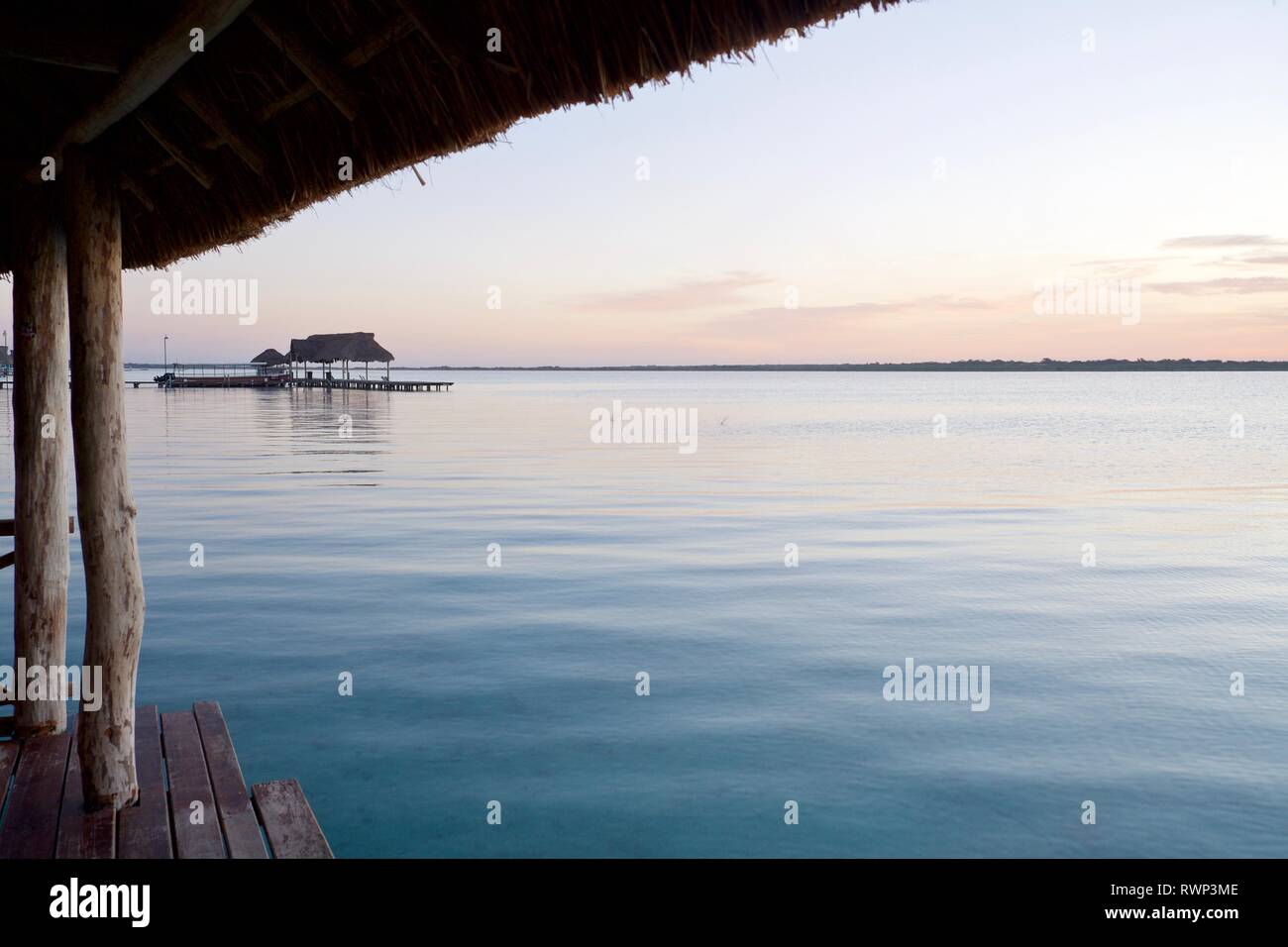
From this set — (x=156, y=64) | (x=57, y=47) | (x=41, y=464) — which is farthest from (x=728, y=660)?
(x=57, y=47)

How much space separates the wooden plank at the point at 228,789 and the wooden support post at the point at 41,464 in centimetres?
80

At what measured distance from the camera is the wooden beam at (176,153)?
14.4 ft

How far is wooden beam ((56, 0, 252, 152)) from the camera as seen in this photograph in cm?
342

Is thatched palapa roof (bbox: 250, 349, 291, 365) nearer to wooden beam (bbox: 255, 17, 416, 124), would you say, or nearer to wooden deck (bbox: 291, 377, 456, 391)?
wooden deck (bbox: 291, 377, 456, 391)

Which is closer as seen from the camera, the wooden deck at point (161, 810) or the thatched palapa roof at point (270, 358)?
the wooden deck at point (161, 810)

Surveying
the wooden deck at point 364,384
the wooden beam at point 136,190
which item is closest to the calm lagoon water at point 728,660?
the wooden beam at point 136,190

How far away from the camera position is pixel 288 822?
13.8ft

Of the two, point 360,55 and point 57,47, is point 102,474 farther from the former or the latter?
point 360,55

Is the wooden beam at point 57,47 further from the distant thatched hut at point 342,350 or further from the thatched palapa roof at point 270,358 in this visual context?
the thatched palapa roof at point 270,358

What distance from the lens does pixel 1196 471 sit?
26141 millimetres

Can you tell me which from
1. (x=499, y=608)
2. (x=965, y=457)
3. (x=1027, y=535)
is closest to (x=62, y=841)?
(x=499, y=608)

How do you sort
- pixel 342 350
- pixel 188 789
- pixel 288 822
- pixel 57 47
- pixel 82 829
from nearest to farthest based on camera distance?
1. pixel 57 47
2. pixel 82 829
3. pixel 288 822
4. pixel 188 789
5. pixel 342 350

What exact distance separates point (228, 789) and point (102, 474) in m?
1.50
